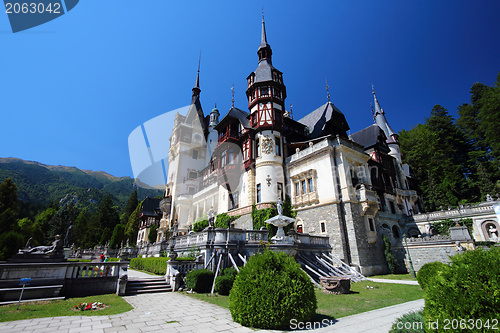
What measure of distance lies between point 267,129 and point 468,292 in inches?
1071

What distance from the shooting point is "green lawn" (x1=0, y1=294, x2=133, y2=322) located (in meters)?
7.37

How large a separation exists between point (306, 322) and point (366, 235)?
66.6 ft

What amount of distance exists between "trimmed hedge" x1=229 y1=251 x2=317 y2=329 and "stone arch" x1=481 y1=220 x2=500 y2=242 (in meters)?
33.3

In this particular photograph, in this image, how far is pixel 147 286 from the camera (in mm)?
13180

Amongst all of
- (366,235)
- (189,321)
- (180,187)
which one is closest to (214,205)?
(180,187)

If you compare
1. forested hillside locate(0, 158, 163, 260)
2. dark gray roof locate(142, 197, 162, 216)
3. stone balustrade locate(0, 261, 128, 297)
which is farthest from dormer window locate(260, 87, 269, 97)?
dark gray roof locate(142, 197, 162, 216)

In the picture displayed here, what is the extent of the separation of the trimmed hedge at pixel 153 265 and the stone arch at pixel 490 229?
35.6m

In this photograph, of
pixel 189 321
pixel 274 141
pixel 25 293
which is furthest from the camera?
pixel 274 141

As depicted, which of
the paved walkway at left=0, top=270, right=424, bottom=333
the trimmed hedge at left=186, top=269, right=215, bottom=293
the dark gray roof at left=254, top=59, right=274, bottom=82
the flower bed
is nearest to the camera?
the paved walkway at left=0, top=270, right=424, bottom=333

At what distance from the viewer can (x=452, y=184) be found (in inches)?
1564

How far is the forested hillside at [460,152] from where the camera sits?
35.5m

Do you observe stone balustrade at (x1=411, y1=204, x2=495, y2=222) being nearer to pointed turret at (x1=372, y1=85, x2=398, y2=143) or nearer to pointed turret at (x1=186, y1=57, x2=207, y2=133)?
pointed turret at (x1=372, y1=85, x2=398, y2=143)

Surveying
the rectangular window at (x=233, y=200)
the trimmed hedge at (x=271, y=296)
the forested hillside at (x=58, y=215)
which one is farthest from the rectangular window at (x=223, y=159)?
the trimmed hedge at (x=271, y=296)

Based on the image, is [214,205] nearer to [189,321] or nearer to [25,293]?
[25,293]
